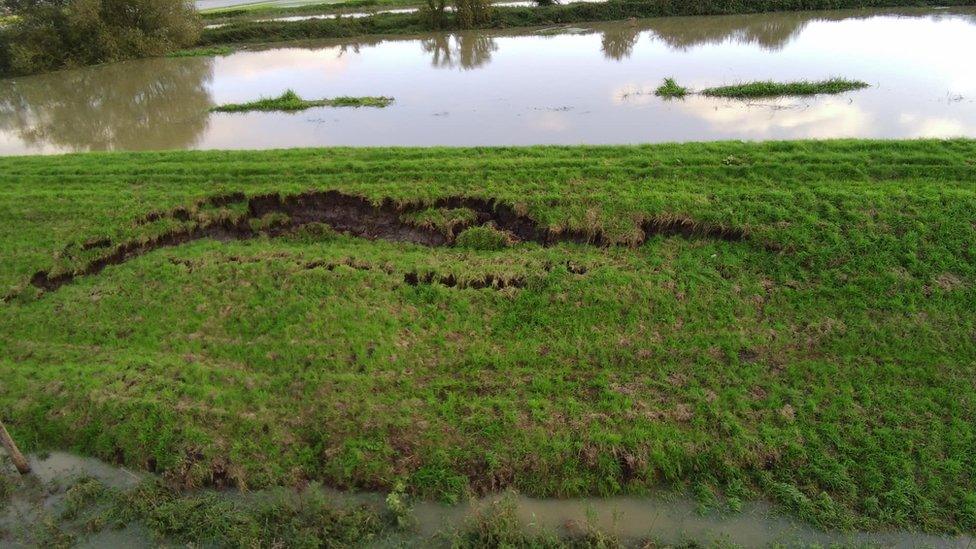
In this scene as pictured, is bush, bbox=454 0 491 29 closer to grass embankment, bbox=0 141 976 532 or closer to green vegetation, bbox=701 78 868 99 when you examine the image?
green vegetation, bbox=701 78 868 99

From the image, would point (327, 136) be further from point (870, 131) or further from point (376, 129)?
point (870, 131)

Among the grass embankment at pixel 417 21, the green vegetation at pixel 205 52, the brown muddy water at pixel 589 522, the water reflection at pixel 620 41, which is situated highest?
the grass embankment at pixel 417 21

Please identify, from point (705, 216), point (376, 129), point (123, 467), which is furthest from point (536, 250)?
point (376, 129)

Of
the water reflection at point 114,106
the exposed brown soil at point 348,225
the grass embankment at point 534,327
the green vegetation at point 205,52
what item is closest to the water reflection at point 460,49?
the water reflection at point 114,106

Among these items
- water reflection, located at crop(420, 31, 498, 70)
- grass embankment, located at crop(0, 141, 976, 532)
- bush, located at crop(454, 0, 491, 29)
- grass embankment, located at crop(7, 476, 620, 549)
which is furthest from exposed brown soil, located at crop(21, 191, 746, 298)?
bush, located at crop(454, 0, 491, 29)

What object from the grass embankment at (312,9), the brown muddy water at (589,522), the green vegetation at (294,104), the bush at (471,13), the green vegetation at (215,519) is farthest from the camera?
the grass embankment at (312,9)

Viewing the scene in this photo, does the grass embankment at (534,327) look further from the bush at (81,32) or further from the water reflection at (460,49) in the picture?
the bush at (81,32)
